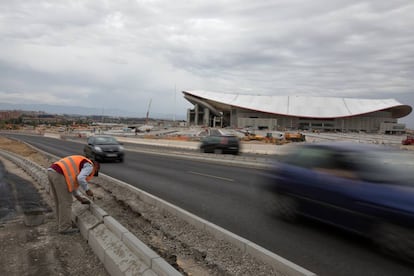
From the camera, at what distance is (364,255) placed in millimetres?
4977

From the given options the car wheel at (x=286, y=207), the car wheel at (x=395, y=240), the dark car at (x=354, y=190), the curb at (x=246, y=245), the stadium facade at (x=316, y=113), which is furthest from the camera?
the stadium facade at (x=316, y=113)

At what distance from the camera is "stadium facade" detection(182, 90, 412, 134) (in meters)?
103

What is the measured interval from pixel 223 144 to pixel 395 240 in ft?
63.8

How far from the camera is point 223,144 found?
79.2 ft

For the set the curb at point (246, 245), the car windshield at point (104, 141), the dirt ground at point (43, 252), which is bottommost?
the dirt ground at point (43, 252)

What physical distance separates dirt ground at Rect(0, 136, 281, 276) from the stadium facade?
95.1m

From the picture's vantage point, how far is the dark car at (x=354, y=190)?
477cm

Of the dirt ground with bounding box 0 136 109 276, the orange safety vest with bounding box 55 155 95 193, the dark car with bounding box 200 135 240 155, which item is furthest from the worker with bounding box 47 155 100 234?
the dark car with bounding box 200 135 240 155

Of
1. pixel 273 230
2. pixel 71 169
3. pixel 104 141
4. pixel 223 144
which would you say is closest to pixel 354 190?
pixel 273 230

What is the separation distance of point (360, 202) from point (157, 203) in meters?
4.43

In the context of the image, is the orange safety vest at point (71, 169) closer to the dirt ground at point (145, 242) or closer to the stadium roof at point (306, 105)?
the dirt ground at point (145, 242)

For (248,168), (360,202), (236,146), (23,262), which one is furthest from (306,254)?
(236,146)

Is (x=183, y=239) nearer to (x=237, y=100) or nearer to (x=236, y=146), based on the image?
(x=236, y=146)

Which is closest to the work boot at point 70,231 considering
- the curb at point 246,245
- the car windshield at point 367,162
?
the curb at point 246,245
